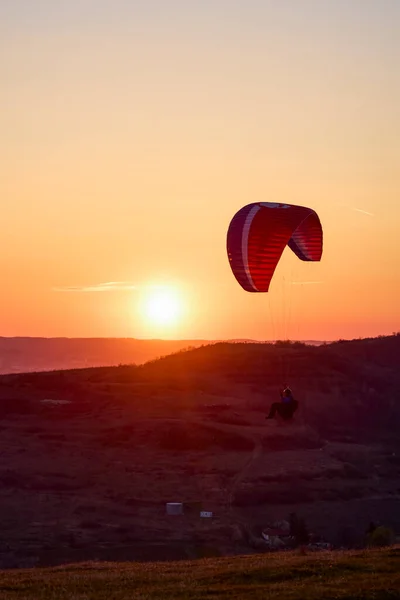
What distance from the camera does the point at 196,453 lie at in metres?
56.8

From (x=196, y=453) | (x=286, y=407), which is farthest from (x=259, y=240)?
(x=196, y=453)

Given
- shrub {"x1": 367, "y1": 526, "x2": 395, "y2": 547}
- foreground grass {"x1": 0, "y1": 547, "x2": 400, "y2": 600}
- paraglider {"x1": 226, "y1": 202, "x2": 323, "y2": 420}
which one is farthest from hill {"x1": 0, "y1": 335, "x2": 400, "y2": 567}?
foreground grass {"x1": 0, "y1": 547, "x2": 400, "y2": 600}

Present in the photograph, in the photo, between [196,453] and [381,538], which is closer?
[381,538]

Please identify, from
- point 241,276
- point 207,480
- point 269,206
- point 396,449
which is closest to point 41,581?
point 241,276

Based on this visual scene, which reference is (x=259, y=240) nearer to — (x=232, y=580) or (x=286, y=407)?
(x=286, y=407)

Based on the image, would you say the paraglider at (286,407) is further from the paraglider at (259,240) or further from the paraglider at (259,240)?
the paraglider at (259,240)

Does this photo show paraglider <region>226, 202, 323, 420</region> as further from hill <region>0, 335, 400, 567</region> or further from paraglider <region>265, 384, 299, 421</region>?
hill <region>0, 335, 400, 567</region>

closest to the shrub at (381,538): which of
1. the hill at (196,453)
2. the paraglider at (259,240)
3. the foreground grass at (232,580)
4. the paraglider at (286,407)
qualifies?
the hill at (196,453)

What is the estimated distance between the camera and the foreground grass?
726 inches

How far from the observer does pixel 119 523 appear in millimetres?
43188

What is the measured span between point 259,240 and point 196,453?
28.8m

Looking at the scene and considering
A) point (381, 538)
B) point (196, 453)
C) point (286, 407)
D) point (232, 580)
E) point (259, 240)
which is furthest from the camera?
point (196, 453)

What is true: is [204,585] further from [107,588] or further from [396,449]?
[396,449]

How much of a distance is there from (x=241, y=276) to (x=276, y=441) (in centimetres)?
3242
